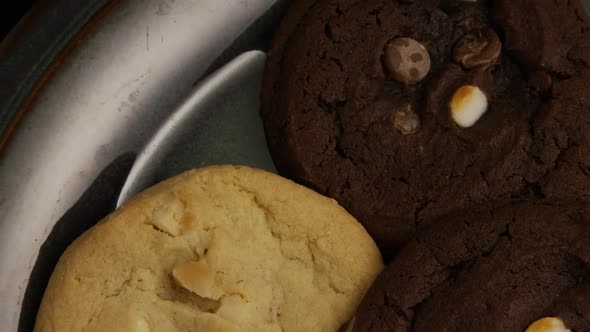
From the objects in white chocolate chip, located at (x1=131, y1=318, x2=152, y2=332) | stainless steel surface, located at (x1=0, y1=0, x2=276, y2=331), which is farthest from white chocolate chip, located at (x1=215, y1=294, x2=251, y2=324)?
stainless steel surface, located at (x1=0, y1=0, x2=276, y2=331)

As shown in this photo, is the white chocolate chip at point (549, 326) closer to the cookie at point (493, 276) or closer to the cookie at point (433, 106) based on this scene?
the cookie at point (493, 276)

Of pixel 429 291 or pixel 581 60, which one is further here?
pixel 581 60

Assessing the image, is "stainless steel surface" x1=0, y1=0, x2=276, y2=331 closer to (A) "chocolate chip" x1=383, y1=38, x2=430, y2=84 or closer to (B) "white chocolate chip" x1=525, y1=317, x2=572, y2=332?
(A) "chocolate chip" x1=383, y1=38, x2=430, y2=84

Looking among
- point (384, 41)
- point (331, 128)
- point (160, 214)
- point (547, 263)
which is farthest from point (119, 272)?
point (547, 263)

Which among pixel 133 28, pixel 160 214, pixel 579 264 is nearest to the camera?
pixel 579 264

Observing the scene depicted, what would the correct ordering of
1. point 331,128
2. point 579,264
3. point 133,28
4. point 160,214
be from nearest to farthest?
point 579,264 → point 160,214 → point 331,128 → point 133,28

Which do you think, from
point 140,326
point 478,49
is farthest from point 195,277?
point 478,49

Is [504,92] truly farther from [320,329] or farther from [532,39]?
[320,329]
